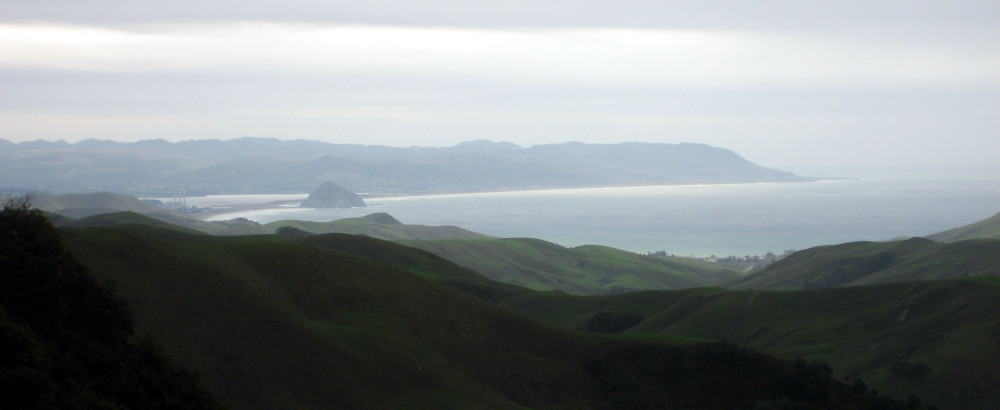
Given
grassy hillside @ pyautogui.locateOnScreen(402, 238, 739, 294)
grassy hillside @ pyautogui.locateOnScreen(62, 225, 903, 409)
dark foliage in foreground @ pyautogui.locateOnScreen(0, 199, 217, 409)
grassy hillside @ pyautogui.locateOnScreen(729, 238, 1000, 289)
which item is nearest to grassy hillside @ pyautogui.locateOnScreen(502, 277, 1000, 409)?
grassy hillside @ pyautogui.locateOnScreen(62, 225, 903, 409)

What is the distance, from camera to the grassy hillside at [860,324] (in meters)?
58.5

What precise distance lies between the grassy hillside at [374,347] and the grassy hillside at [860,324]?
384 inches

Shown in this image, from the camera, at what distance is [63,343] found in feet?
91.3

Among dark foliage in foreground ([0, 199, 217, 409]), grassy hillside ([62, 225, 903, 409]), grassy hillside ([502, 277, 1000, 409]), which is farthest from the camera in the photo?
grassy hillside ([502, 277, 1000, 409])

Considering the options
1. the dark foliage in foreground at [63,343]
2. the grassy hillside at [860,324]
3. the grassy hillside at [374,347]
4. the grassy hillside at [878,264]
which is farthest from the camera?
the grassy hillside at [878,264]

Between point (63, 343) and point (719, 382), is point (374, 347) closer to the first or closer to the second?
point (719, 382)

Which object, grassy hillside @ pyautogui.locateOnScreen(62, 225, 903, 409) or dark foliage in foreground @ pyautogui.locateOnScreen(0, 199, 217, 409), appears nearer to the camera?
dark foliage in foreground @ pyautogui.locateOnScreen(0, 199, 217, 409)

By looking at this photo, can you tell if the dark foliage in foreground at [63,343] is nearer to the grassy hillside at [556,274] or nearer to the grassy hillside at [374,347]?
the grassy hillside at [374,347]

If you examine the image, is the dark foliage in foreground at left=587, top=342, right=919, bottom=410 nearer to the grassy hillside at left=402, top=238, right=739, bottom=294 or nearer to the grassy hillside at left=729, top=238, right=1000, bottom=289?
the grassy hillside at left=729, top=238, right=1000, bottom=289

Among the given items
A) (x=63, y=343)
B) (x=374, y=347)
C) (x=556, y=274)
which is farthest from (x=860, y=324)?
Answer: (x=556, y=274)

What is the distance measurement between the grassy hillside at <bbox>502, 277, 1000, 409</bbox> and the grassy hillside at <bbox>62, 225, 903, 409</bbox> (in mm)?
9750

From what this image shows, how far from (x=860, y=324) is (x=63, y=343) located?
6656 centimetres

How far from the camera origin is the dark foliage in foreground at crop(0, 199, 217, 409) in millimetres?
23109

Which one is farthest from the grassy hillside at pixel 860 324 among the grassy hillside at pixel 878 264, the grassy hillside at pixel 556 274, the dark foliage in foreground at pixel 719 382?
the grassy hillside at pixel 556 274
